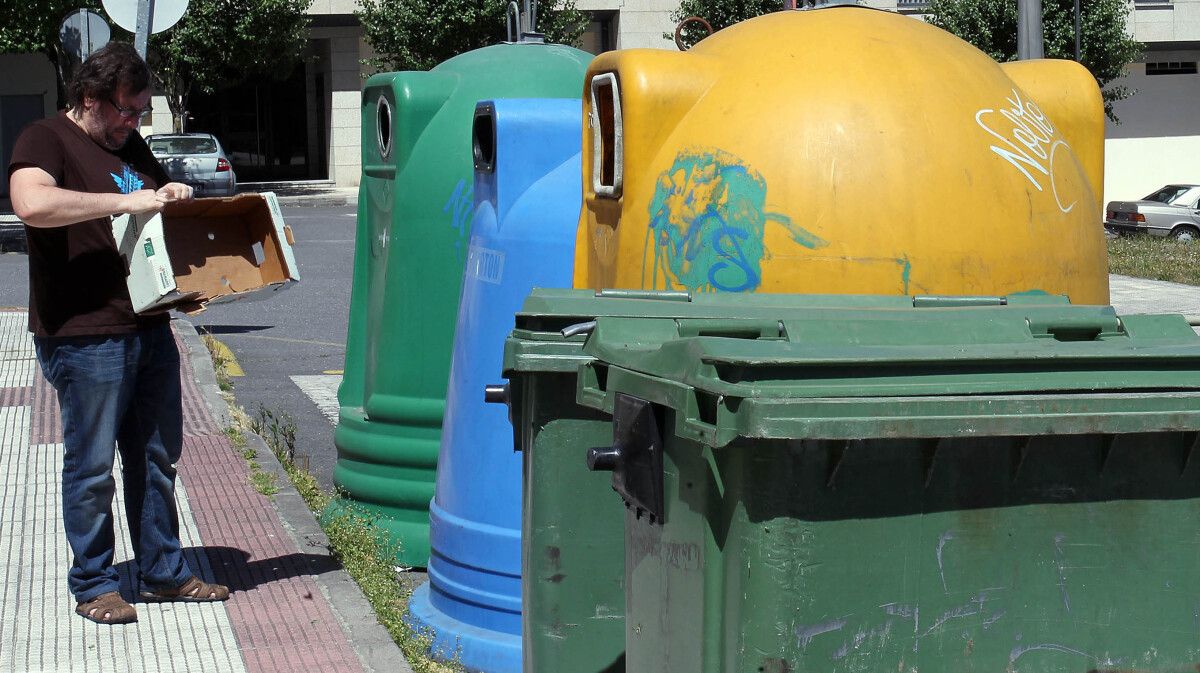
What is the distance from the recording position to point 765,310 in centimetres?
354

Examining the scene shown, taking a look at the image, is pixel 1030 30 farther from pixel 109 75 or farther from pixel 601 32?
pixel 601 32

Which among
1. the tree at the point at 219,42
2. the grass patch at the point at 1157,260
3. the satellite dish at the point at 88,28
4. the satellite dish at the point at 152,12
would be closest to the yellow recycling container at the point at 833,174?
the satellite dish at the point at 152,12

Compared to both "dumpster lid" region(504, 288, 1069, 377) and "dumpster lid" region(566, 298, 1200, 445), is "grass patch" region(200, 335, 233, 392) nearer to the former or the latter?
"dumpster lid" region(504, 288, 1069, 377)

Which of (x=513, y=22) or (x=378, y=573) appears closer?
(x=378, y=573)

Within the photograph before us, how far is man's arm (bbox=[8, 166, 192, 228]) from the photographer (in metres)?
4.29

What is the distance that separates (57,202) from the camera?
14.1 ft

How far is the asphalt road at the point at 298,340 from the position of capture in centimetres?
903

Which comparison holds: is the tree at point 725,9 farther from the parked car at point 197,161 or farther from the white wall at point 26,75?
the white wall at point 26,75

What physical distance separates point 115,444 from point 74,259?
0.66m

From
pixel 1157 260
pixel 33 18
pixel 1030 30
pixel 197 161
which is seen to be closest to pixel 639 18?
pixel 197 161

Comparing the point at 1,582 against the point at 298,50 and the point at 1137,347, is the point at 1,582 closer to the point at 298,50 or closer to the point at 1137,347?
the point at 1137,347

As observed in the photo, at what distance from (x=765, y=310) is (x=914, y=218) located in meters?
0.66

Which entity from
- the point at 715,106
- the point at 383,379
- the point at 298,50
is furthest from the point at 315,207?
the point at 715,106

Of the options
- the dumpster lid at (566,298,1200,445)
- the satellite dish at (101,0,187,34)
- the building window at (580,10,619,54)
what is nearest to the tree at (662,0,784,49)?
the building window at (580,10,619,54)
